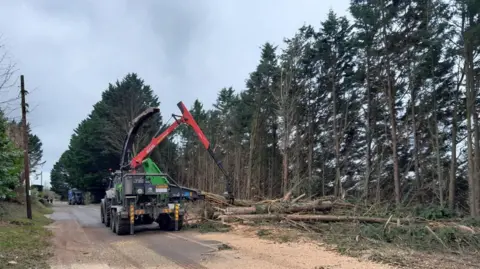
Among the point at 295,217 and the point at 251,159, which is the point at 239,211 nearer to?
the point at 295,217

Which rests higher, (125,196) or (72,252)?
(125,196)

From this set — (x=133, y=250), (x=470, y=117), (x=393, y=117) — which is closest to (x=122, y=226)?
(x=133, y=250)

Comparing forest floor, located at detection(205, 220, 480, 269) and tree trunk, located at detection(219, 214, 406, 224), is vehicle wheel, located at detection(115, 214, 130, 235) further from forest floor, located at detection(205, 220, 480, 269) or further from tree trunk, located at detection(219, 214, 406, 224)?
tree trunk, located at detection(219, 214, 406, 224)

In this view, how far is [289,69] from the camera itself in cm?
3447

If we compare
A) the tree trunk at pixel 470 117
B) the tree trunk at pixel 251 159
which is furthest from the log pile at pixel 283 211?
the tree trunk at pixel 251 159

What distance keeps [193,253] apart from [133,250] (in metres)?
2.02

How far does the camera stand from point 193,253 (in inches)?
459

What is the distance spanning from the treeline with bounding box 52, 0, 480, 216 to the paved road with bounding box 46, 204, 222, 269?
33.6 feet

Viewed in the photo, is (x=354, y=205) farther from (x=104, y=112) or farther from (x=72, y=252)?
(x=104, y=112)

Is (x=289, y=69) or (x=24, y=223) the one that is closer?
(x=24, y=223)

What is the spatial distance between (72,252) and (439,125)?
23131 millimetres

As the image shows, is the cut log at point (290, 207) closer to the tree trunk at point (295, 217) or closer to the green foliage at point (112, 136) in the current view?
the tree trunk at point (295, 217)

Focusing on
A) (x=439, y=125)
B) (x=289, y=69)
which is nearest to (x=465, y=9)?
(x=439, y=125)

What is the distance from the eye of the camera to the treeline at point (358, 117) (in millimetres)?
23594
